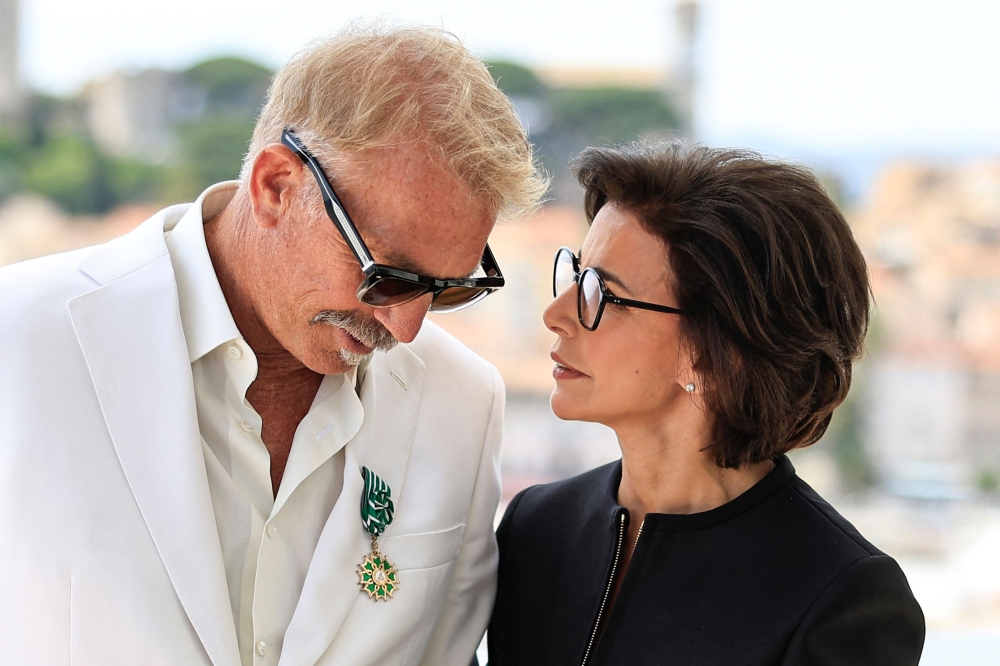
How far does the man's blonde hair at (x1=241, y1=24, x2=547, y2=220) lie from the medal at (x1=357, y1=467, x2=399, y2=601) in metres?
0.54

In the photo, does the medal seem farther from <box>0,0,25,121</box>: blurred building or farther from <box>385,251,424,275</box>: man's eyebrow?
<box>0,0,25,121</box>: blurred building

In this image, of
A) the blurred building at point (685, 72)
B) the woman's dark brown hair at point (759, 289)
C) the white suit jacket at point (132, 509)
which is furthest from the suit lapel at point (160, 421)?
the blurred building at point (685, 72)

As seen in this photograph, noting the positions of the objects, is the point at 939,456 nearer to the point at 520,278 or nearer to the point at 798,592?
the point at 520,278

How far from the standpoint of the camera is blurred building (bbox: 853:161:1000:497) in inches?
683

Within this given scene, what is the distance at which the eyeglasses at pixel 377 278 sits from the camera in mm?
1610

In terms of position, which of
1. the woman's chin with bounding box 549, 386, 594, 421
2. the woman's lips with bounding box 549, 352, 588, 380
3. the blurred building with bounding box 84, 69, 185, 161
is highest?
the woman's lips with bounding box 549, 352, 588, 380

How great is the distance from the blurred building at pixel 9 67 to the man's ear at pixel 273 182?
1740 centimetres

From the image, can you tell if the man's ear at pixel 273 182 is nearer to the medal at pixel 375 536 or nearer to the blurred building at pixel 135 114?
the medal at pixel 375 536

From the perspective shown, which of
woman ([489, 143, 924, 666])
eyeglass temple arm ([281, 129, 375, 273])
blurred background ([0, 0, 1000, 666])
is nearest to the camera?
eyeglass temple arm ([281, 129, 375, 273])

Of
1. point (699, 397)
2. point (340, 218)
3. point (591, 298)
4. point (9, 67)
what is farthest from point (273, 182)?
point (9, 67)

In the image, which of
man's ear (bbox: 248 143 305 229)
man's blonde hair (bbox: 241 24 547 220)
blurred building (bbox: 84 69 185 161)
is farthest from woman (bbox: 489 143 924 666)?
blurred building (bbox: 84 69 185 161)

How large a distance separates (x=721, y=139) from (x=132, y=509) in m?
18.6

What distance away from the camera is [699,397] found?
1.83 m

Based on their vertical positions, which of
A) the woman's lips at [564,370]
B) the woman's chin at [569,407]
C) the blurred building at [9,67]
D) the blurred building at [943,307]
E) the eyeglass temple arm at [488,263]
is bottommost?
the blurred building at [943,307]
